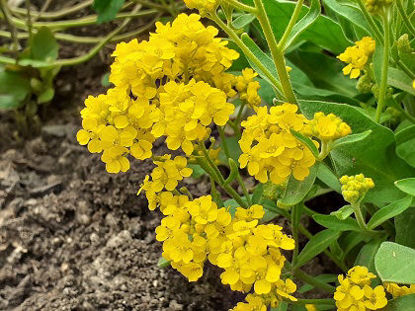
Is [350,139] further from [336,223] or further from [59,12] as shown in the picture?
[59,12]

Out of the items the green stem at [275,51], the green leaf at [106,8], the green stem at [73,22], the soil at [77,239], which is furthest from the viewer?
the green stem at [73,22]

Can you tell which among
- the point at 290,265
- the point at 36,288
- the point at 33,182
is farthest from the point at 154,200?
the point at 33,182

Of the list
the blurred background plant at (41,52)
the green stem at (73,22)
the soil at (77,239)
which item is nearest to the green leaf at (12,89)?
the blurred background plant at (41,52)

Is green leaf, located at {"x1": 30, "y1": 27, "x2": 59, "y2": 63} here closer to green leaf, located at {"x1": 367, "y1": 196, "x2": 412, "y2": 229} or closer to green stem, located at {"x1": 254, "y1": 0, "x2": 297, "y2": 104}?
green stem, located at {"x1": 254, "y1": 0, "x2": 297, "y2": 104}

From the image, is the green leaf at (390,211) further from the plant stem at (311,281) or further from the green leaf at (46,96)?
the green leaf at (46,96)

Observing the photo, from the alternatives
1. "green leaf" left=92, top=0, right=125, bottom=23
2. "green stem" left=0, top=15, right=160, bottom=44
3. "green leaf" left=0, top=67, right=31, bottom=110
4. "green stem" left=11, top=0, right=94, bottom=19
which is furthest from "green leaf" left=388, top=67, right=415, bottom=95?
"green stem" left=11, top=0, right=94, bottom=19
